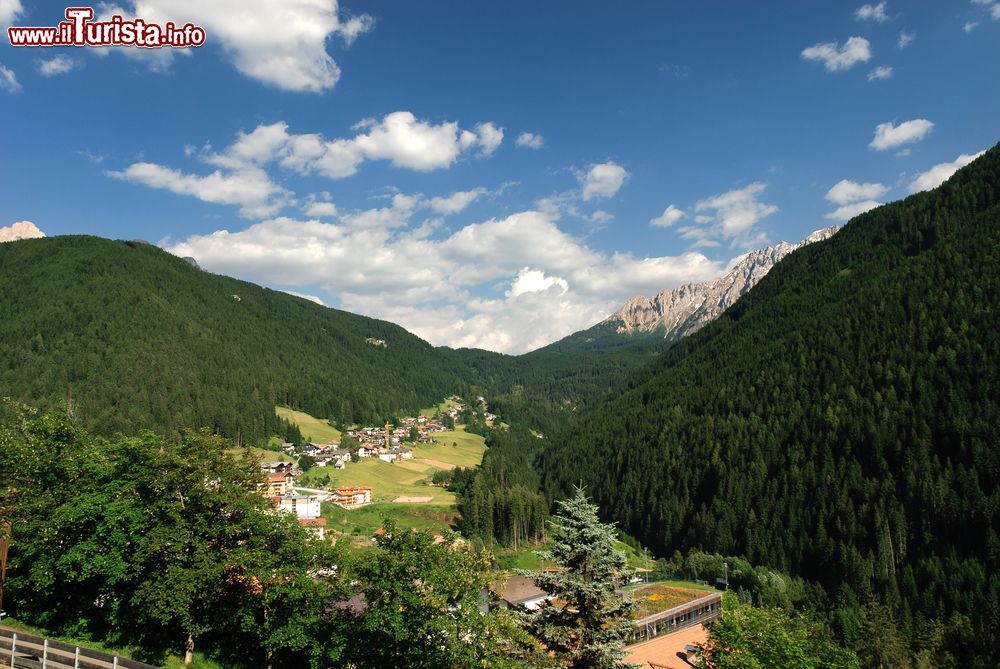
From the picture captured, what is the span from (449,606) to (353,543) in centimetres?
8556

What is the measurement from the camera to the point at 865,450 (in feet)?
435

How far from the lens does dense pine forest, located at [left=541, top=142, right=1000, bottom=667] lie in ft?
340

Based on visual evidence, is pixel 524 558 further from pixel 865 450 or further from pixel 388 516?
pixel 865 450

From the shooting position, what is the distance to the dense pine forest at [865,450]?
340ft

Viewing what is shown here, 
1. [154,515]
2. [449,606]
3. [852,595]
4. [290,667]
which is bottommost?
[852,595]

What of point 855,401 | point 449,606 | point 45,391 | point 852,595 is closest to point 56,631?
point 449,606

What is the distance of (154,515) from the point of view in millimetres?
32312

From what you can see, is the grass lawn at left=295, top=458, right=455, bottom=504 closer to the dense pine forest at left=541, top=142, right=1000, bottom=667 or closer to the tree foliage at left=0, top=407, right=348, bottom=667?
the dense pine forest at left=541, top=142, right=1000, bottom=667

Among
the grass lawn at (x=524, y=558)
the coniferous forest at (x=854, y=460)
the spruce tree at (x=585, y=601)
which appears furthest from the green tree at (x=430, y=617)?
the grass lawn at (x=524, y=558)

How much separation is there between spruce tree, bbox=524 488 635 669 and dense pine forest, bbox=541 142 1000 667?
73859mm

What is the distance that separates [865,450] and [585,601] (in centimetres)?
13691

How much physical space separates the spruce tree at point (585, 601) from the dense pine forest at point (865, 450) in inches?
2908

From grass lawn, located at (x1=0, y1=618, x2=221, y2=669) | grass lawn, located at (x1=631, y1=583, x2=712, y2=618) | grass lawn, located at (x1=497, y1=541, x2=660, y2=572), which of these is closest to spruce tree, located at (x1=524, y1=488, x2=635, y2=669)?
grass lawn, located at (x1=0, y1=618, x2=221, y2=669)

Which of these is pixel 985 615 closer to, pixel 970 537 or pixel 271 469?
pixel 970 537
